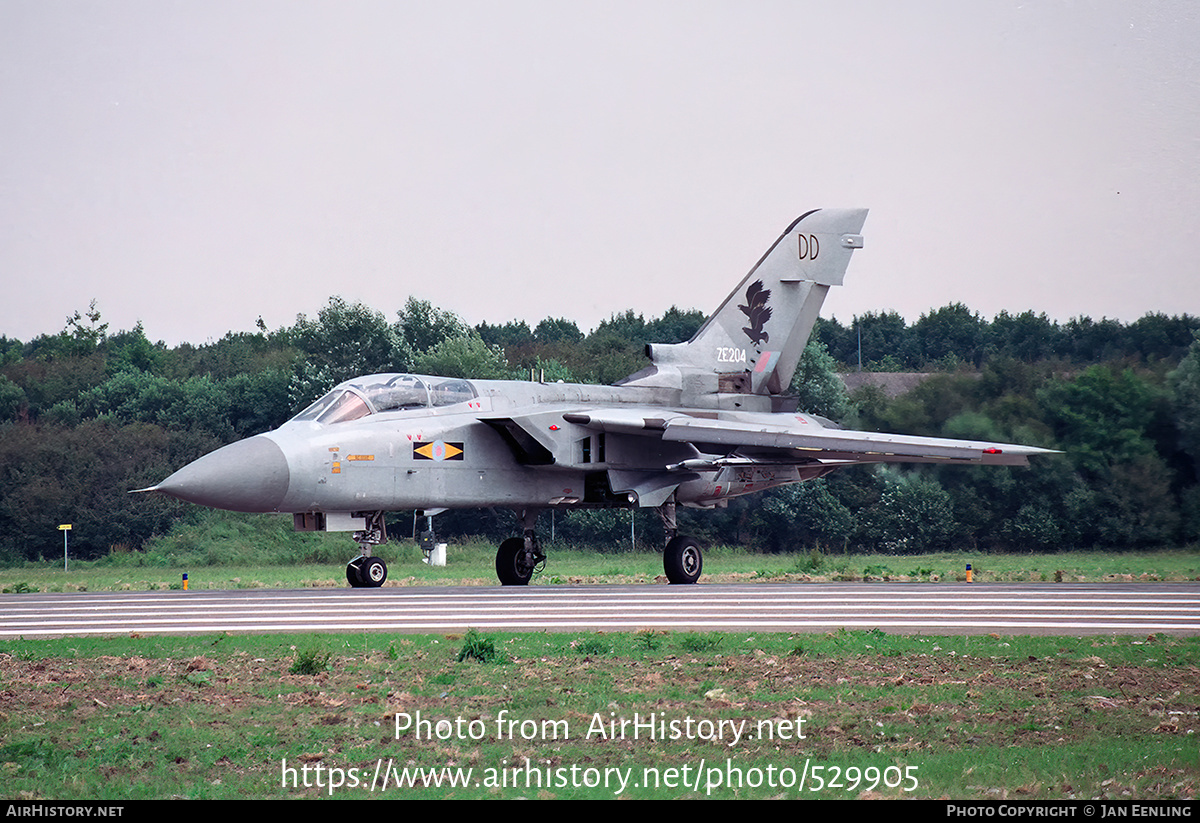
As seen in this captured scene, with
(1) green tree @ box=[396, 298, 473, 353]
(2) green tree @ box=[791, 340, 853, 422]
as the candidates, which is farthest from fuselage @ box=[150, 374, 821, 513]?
(1) green tree @ box=[396, 298, 473, 353]

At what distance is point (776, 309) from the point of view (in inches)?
961

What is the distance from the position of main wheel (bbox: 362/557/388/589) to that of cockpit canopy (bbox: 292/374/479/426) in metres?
2.44

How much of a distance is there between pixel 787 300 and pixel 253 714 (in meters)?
17.8

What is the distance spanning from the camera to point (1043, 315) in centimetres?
3597

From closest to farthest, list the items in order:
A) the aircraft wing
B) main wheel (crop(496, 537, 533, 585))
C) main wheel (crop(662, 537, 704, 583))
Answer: the aircraft wing
main wheel (crop(662, 537, 704, 583))
main wheel (crop(496, 537, 533, 585))

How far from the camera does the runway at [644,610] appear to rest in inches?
515

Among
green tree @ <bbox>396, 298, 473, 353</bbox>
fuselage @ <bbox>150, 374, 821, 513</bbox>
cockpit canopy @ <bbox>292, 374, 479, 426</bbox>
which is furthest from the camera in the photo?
green tree @ <bbox>396, 298, 473, 353</bbox>

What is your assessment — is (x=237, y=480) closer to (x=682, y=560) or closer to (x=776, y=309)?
(x=682, y=560)

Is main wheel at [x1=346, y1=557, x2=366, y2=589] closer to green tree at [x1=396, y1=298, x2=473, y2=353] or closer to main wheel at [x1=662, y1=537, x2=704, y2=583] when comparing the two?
main wheel at [x1=662, y1=537, x2=704, y2=583]

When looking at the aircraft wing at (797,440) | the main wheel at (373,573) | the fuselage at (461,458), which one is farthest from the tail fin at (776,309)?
the main wheel at (373,573)

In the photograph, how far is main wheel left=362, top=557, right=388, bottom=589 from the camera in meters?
19.8

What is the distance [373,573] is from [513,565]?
2826 mm

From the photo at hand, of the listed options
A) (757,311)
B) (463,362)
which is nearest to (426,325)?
(463,362)
